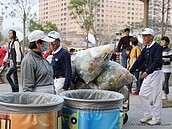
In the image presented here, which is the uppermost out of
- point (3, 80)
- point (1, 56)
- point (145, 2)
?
point (145, 2)

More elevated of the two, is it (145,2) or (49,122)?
(145,2)

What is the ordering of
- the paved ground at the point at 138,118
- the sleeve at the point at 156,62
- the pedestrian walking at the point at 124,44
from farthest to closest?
the pedestrian walking at the point at 124,44, the paved ground at the point at 138,118, the sleeve at the point at 156,62

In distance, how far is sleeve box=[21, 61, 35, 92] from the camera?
3.84 m

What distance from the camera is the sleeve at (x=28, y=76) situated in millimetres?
3838

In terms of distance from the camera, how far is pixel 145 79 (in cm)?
582

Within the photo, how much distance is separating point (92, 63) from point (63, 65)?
527 millimetres

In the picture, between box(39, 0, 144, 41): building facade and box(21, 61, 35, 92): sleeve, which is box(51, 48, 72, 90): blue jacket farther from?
box(39, 0, 144, 41): building facade

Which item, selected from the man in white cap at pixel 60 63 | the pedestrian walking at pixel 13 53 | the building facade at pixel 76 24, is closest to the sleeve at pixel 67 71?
the man in white cap at pixel 60 63

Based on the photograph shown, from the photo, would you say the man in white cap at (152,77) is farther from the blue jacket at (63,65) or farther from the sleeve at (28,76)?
the sleeve at (28,76)

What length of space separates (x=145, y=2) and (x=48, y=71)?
7.24 meters

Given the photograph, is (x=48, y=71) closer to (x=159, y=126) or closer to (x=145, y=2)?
(x=159, y=126)

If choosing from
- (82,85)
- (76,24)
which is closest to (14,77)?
(82,85)

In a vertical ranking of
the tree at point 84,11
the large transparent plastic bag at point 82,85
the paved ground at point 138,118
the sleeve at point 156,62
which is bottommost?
the paved ground at point 138,118

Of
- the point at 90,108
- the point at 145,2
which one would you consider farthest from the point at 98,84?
the point at 145,2
